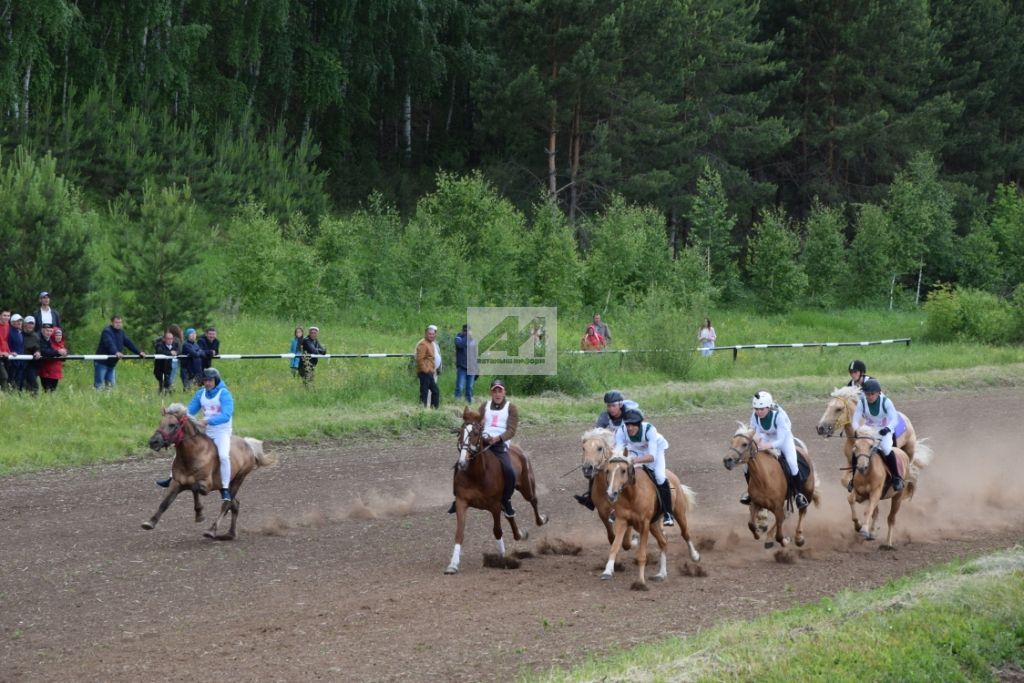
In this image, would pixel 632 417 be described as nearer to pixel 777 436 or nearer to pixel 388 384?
pixel 777 436

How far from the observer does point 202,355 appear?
24156mm

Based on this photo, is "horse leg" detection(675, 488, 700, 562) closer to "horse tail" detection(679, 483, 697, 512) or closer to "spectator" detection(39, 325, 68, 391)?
"horse tail" detection(679, 483, 697, 512)

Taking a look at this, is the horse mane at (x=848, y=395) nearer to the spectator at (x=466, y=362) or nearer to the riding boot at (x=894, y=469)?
the riding boot at (x=894, y=469)

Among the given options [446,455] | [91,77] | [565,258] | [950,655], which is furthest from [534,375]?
[91,77]

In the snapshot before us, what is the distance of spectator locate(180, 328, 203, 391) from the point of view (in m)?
24.0

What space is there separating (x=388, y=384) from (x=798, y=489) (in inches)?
521

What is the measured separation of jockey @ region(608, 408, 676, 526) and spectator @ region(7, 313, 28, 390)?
12.8 meters

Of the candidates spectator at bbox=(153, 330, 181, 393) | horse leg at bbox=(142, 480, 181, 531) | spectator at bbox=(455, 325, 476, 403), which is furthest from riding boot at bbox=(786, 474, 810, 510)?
spectator at bbox=(153, 330, 181, 393)

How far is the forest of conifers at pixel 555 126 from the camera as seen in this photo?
1626 inches

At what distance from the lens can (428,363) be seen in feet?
82.2

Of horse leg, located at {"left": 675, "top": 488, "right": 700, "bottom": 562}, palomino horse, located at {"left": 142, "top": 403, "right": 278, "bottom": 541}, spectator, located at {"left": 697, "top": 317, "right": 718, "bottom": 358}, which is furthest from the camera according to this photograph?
spectator, located at {"left": 697, "top": 317, "right": 718, "bottom": 358}

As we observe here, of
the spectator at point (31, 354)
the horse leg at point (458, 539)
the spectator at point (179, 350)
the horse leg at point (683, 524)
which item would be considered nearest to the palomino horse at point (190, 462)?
the horse leg at point (458, 539)

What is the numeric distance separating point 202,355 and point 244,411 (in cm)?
136

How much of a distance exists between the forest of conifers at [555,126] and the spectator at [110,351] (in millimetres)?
9221
